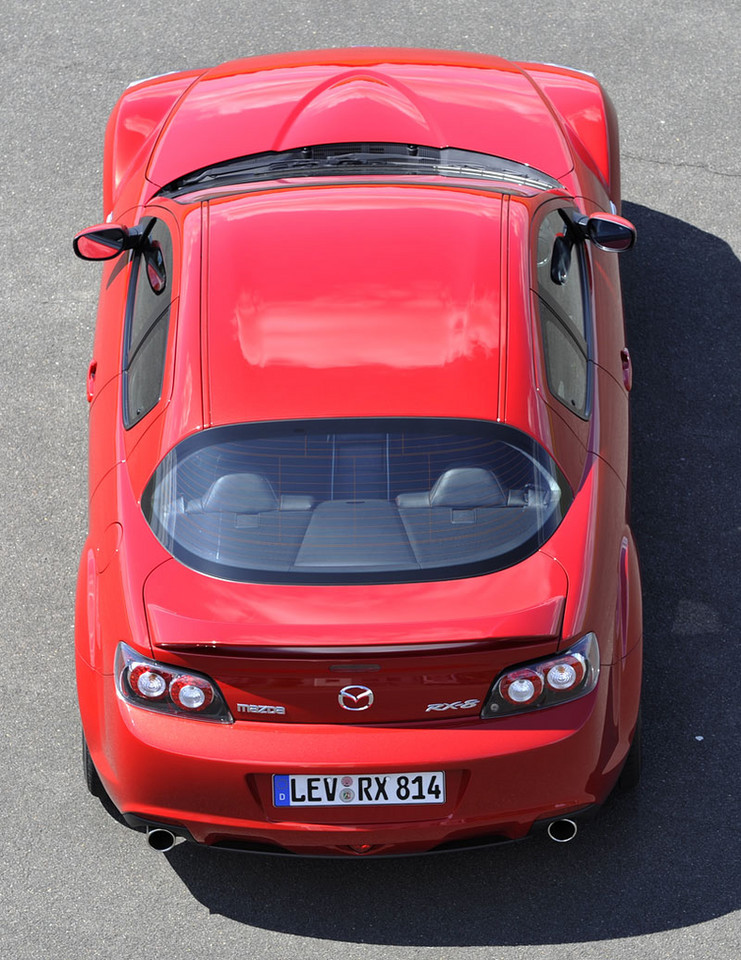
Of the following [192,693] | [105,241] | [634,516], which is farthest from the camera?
[634,516]

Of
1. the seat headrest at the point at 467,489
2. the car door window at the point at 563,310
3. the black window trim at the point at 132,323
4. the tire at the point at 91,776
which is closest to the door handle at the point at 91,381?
the black window trim at the point at 132,323

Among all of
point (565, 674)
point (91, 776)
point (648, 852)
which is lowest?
point (648, 852)

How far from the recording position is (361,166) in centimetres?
557

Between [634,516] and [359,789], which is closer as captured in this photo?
[359,789]

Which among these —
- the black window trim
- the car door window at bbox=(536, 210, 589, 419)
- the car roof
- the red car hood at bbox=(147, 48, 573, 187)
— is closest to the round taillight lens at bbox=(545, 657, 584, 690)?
the car roof

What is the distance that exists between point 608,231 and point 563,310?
474 mm

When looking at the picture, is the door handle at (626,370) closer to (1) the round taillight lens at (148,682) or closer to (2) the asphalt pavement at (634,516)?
(2) the asphalt pavement at (634,516)

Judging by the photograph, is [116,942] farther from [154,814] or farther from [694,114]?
[694,114]

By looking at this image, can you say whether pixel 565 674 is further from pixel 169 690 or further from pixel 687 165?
pixel 687 165

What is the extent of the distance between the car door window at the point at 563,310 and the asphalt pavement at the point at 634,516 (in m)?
1.23

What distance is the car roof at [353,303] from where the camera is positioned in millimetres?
4586

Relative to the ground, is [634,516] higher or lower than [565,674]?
lower

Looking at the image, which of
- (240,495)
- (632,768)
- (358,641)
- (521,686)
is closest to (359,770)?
(358,641)

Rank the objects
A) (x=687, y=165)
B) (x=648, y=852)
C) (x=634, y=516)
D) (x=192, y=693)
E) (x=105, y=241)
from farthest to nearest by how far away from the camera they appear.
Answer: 1. (x=687, y=165)
2. (x=634, y=516)
3. (x=105, y=241)
4. (x=648, y=852)
5. (x=192, y=693)
